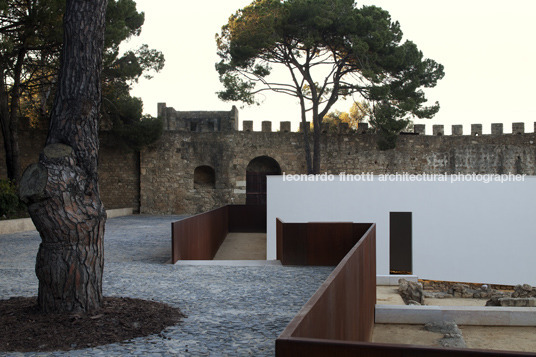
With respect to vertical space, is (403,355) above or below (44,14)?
below

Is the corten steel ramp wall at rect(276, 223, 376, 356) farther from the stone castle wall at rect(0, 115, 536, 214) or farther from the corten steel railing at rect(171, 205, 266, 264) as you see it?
the stone castle wall at rect(0, 115, 536, 214)

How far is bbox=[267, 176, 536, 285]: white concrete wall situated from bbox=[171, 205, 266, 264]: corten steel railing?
62.6 inches

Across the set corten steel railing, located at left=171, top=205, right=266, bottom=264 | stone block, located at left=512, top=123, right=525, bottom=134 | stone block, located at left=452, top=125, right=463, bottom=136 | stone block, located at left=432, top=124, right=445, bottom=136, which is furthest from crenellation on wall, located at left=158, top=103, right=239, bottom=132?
stone block, located at left=512, top=123, right=525, bottom=134

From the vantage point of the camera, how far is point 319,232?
8.59m

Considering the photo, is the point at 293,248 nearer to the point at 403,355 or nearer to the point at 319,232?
the point at 319,232

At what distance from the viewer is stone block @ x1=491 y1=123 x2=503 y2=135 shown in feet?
82.5

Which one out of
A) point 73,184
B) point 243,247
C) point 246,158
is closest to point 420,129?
point 246,158

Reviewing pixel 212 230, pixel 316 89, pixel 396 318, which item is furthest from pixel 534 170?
pixel 396 318

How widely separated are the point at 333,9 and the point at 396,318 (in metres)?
15.8

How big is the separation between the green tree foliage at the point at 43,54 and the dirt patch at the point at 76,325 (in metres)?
10.8

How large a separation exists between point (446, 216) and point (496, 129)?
12.9m

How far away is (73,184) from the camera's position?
15.0 feet

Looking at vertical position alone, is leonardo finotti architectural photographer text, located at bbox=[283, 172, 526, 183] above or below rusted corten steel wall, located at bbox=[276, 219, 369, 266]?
above

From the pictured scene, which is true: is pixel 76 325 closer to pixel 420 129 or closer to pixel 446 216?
pixel 446 216
